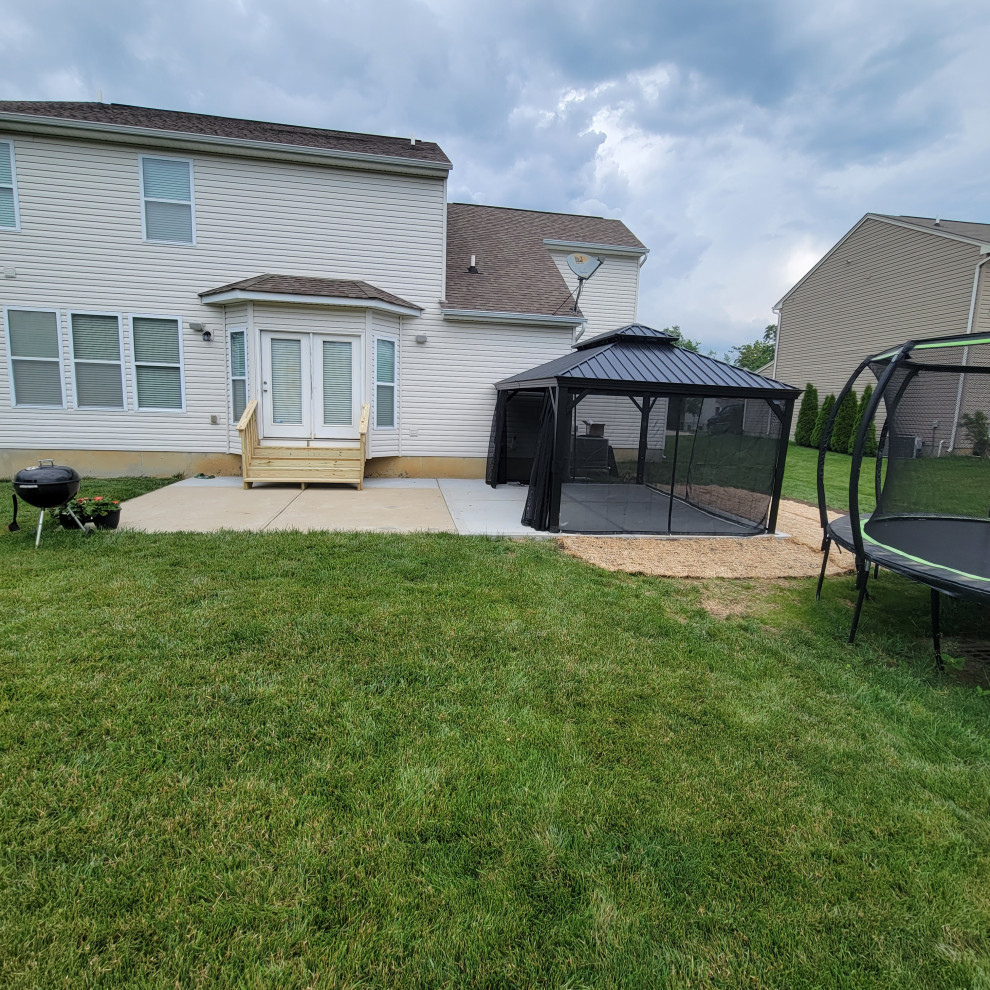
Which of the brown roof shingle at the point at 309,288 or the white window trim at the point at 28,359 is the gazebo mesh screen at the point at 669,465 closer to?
the brown roof shingle at the point at 309,288

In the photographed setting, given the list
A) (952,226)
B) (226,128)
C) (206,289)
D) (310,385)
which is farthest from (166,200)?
(952,226)

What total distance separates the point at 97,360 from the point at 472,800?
10229mm

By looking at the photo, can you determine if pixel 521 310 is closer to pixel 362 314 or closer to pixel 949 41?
pixel 362 314

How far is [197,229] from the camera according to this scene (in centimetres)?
923

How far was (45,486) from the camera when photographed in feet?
16.0

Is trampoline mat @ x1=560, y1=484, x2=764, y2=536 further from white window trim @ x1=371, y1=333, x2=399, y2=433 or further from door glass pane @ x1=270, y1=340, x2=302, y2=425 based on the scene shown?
door glass pane @ x1=270, y1=340, x2=302, y2=425

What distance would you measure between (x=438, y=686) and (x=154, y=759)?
130cm

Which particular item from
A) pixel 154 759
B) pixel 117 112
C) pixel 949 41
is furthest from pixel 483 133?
pixel 154 759

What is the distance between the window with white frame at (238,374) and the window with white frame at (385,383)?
7.17 feet

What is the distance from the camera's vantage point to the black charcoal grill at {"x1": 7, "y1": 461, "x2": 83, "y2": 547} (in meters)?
4.84

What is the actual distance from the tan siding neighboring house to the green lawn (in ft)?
50.9

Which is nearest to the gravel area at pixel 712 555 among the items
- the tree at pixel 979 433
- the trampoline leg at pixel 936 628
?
the tree at pixel 979 433

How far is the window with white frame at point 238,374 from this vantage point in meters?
9.26

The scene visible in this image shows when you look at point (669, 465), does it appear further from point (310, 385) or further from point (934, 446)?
point (310, 385)
